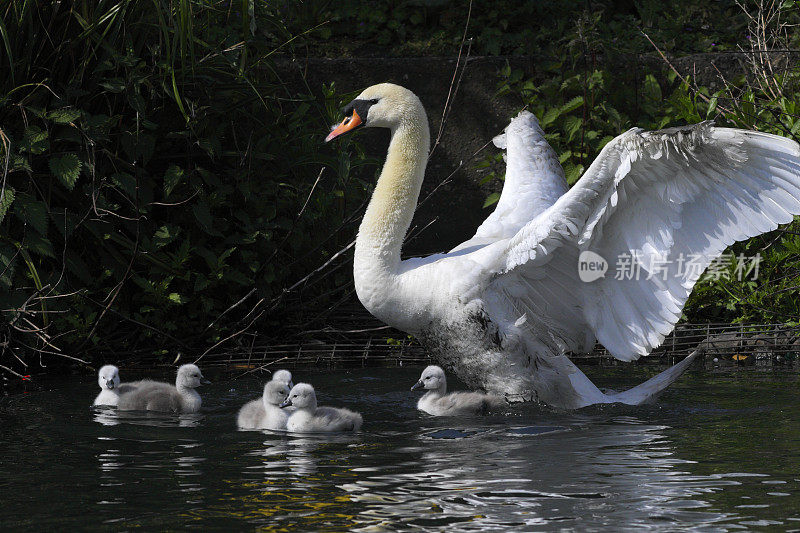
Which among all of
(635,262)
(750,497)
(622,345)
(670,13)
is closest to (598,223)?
(635,262)

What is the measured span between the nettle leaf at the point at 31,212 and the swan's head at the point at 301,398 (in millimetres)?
1827

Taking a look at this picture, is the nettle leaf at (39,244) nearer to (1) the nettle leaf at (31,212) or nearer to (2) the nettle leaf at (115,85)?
(1) the nettle leaf at (31,212)

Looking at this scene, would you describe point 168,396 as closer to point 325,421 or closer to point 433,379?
point 325,421

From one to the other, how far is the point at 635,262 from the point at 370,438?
61.1 inches

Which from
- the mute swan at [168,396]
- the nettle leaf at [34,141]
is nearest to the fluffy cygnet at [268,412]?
the mute swan at [168,396]

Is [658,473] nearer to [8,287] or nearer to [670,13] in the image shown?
[8,287]

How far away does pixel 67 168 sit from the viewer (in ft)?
20.5

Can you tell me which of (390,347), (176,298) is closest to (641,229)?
(390,347)

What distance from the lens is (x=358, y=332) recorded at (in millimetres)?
7402

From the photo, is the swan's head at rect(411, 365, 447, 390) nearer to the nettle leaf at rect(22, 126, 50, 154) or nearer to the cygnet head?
the cygnet head

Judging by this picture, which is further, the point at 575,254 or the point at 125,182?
the point at 125,182

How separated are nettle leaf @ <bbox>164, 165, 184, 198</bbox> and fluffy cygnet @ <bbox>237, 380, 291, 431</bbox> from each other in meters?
1.66

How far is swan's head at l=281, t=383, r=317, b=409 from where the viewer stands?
532 cm

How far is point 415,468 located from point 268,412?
1.27m
